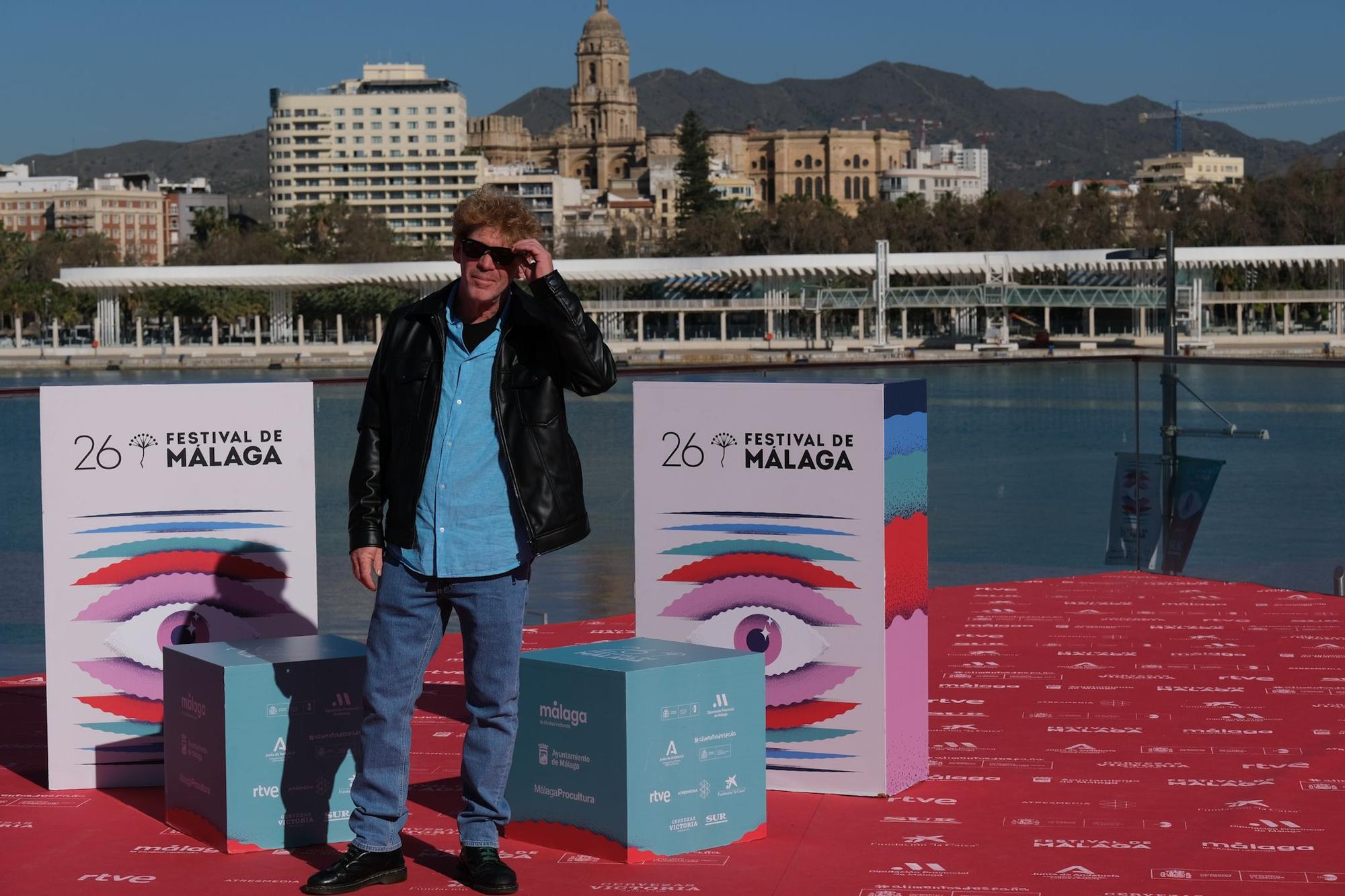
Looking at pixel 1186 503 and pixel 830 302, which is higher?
pixel 830 302

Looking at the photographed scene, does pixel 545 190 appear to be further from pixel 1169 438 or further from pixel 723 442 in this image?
pixel 723 442

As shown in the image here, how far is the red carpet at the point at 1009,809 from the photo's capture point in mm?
3357

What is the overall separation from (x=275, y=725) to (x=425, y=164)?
133 metres

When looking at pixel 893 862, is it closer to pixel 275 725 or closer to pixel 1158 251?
pixel 275 725

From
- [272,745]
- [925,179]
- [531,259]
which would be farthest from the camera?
[925,179]

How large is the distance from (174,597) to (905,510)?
1.78m

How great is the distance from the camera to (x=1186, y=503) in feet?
26.1

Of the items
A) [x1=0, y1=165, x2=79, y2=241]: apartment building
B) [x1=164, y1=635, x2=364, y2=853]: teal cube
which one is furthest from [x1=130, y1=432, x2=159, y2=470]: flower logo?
[x1=0, y1=165, x2=79, y2=241]: apartment building

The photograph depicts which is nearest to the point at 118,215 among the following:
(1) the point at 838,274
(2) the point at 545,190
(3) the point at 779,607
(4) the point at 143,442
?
(2) the point at 545,190

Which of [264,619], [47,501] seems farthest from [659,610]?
[47,501]

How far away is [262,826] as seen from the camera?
11.9 ft

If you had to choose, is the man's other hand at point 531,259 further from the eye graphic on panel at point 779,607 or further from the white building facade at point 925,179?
the white building facade at point 925,179

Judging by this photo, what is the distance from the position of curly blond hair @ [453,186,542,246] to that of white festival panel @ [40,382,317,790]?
1.19m

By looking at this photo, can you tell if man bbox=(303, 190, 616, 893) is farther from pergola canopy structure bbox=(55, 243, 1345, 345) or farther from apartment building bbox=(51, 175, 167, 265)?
apartment building bbox=(51, 175, 167, 265)
